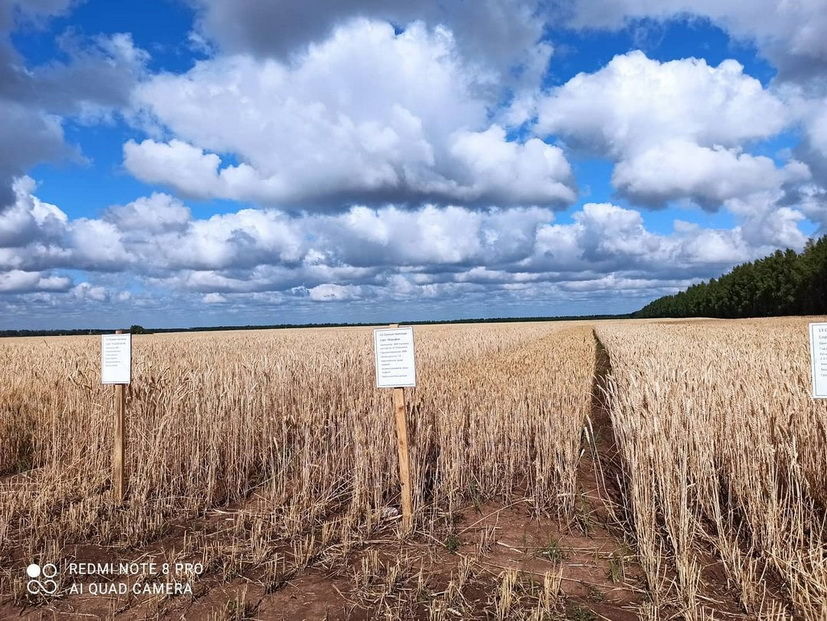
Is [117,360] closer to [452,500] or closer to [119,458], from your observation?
[119,458]

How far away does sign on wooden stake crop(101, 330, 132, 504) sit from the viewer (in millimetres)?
5266

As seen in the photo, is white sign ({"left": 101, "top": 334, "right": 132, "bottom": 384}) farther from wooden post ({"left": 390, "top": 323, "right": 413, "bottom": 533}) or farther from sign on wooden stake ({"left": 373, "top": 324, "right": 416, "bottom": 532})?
wooden post ({"left": 390, "top": 323, "right": 413, "bottom": 533})

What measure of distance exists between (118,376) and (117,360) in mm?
164

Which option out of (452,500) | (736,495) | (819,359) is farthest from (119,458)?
(819,359)

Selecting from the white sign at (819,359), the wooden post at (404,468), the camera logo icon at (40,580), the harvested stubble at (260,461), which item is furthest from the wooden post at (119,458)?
the white sign at (819,359)

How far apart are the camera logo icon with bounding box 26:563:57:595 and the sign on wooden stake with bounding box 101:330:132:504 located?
4.09 feet

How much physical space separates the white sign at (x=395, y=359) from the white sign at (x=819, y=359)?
277cm

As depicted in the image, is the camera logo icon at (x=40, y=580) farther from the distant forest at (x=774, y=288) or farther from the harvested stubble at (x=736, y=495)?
the distant forest at (x=774, y=288)

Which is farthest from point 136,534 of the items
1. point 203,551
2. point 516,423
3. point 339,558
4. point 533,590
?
point 516,423

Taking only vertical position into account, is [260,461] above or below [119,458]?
below

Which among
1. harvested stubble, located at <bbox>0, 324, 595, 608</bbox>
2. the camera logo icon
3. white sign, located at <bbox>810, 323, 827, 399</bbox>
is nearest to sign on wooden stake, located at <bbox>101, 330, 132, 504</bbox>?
harvested stubble, located at <bbox>0, 324, 595, 608</bbox>

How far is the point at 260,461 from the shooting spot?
6.43m

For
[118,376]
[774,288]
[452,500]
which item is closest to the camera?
[452,500]

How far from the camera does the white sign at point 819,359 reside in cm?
377
